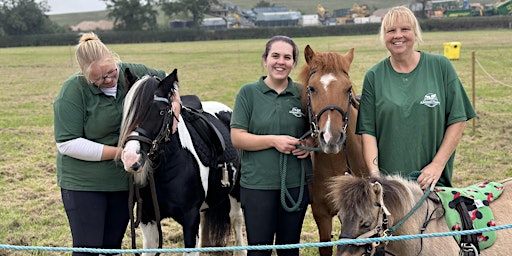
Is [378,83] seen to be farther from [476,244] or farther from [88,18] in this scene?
[88,18]

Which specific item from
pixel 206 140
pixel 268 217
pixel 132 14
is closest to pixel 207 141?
pixel 206 140

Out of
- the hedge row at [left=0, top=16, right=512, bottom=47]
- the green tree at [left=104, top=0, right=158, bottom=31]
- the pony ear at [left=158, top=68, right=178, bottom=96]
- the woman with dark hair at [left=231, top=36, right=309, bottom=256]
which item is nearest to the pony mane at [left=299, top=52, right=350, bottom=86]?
the woman with dark hair at [left=231, top=36, right=309, bottom=256]

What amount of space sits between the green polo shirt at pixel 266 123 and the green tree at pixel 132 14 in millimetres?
70046

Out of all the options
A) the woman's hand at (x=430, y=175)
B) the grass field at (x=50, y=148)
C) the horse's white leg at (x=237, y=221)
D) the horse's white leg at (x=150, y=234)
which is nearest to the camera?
the woman's hand at (x=430, y=175)

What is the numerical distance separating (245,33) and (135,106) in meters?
59.8

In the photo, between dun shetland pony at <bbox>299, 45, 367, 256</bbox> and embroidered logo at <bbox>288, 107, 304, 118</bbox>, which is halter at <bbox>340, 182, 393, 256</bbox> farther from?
embroidered logo at <bbox>288, 107, 304, 118</bbox>

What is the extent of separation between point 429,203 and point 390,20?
1.14m

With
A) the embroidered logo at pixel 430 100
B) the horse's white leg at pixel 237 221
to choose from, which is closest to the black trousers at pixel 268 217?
the embroidered logo at pixel 430 100

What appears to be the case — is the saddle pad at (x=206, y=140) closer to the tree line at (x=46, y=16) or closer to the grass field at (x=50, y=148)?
the grass field at (x=50, y=148)

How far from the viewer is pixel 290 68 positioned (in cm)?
323

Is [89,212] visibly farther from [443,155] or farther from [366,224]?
[443,155]

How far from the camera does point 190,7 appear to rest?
75.6 metres

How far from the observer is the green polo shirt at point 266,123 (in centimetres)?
319

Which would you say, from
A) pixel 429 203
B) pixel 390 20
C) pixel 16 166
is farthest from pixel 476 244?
pixel 16 166
